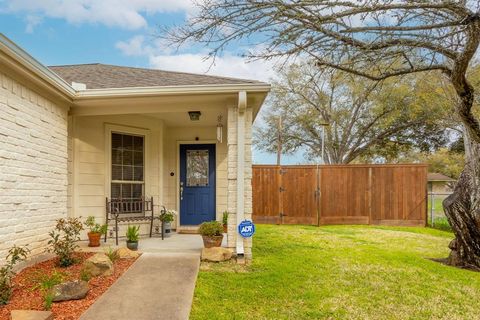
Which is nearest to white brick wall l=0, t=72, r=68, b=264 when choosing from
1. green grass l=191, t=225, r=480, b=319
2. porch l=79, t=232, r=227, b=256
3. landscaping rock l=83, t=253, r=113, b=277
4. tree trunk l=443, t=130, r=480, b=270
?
porch l=79, t=232, r=227, b=256

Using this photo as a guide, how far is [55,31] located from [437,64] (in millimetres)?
7950

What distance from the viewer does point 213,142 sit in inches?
293

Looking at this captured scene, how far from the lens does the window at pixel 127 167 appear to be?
619cm

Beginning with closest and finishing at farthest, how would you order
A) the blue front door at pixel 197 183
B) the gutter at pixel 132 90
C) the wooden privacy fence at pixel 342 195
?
the gutter at pixel 132 90 → the blue front door at pixel 197 183 → the wooden privacy fence at pixel 342 195

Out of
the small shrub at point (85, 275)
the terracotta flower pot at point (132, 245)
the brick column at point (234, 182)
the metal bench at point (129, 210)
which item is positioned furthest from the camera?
the metal bench at point (129, 210)

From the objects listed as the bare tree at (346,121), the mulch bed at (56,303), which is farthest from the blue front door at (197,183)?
Result: the bare tree at (346,121)

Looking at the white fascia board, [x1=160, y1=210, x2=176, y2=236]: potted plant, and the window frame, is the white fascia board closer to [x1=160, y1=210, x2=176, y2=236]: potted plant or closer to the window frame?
the window frame

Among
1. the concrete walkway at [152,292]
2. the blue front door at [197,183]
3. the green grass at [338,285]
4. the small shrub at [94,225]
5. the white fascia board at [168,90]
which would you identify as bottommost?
the green grass at [338,285]

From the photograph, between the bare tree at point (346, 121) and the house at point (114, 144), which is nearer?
the house at point (114, 144)

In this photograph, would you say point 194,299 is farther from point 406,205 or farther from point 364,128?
point 364,128

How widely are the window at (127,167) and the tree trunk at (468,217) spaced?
559 cm

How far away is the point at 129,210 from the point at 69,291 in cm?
298

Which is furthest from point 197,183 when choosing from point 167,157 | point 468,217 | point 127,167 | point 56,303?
point 468,217

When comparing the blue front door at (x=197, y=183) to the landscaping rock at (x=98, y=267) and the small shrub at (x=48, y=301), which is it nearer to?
the landscaping rock at (x=98, y=267)
